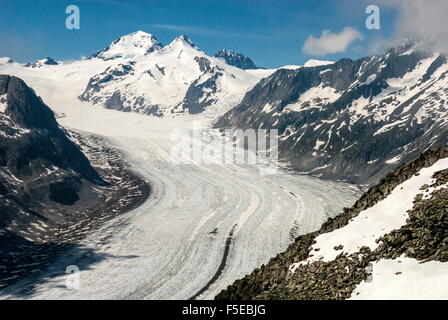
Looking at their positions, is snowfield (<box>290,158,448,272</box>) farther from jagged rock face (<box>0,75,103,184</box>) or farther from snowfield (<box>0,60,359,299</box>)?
jagged rock face (<box>0,75,103,184</box>)

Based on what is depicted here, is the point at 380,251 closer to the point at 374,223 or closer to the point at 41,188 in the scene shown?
the point at 374,223

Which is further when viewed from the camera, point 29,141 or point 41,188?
point 29,141

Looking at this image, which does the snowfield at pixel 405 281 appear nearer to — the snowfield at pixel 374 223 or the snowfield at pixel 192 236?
the snowfield at pixel 374 223

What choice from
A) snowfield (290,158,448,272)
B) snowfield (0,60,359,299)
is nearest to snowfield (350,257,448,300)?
snowfield (290,158,448,272)

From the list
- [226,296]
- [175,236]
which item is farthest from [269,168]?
[226,296]

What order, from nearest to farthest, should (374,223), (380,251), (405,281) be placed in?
(405,281)
(380,251)
(374,223)

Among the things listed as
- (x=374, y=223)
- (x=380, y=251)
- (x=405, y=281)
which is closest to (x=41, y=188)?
(x=374, y=223)
